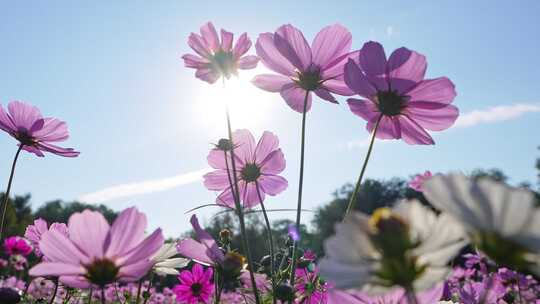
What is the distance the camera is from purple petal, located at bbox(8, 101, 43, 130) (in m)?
1.29

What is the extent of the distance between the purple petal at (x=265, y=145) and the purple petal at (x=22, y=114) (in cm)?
57

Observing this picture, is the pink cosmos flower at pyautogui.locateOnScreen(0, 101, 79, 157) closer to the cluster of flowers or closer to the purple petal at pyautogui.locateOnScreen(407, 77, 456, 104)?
the cluster of flowers

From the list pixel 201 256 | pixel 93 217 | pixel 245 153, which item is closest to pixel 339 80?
pixel 245 153

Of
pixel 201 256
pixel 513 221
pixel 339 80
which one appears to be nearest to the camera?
pixel 513 221

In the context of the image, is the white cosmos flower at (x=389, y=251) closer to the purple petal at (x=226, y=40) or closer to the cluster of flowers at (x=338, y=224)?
the cluster of flowers at (x=338, y=224)

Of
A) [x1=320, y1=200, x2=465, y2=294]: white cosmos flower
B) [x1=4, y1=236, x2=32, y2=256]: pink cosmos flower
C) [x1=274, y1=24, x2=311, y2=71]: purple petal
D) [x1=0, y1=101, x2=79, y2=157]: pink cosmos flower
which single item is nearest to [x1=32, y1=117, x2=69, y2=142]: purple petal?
[x1=0, y1=101, x2=79, y2=157]: pink cosmos flower

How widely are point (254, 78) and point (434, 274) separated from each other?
2.29 ft

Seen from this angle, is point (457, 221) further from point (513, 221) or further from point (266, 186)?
point (266, 186)

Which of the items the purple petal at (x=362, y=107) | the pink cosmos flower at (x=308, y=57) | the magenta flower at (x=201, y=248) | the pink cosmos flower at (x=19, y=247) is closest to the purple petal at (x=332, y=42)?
the pink cosmos flower at (x=308, y=57)

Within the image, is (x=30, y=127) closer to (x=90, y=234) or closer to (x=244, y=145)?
(x=244, y=145)

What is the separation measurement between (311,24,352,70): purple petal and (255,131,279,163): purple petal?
280mm

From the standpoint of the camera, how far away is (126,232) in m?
0.60

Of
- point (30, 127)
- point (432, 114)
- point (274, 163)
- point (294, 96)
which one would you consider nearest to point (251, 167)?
point (274, 163)

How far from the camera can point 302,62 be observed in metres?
1.03
